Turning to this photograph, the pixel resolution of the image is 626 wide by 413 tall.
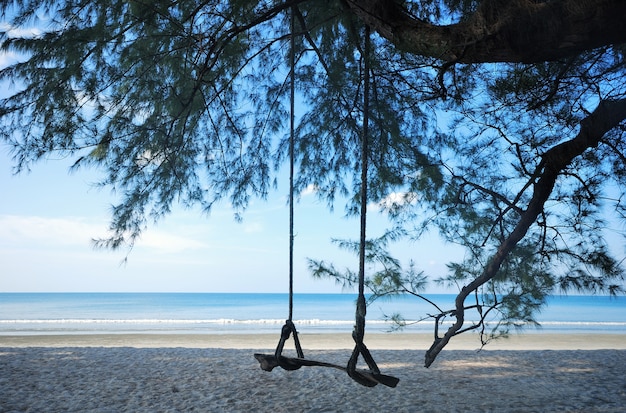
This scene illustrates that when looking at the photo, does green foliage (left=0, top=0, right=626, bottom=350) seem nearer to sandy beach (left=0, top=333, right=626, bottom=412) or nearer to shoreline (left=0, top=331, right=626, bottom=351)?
sandy beach (left=0, top=333, right=626, bottom=412)

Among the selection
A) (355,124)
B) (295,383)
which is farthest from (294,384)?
(355,124)

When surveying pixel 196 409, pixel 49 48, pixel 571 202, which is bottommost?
pixel 196 409

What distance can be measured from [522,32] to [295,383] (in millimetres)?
3142

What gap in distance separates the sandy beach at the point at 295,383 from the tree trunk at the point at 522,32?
89.5 inches

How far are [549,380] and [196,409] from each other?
2767 mm

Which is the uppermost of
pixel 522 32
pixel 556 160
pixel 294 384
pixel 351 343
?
pixel 522 32

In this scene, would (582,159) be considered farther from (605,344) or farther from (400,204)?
(605,344)

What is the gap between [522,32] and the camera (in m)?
1.94

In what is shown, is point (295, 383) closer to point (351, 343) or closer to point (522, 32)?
point (522, 32)

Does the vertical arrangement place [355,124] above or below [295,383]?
above

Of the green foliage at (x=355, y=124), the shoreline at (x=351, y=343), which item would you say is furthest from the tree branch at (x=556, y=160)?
the shoreline at (x=351, y=343)

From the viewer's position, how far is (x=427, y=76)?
2805mm

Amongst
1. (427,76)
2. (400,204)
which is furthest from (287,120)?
(427,76)

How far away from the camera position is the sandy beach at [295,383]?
3.62m
